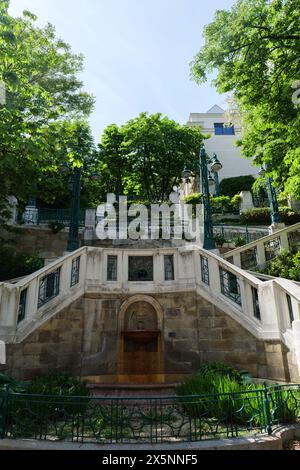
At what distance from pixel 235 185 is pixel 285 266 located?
2170cm

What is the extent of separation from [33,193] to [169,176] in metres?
17.5

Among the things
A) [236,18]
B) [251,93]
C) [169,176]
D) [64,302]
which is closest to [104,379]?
[64,302]

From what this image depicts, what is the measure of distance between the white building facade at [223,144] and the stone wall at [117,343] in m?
28.2

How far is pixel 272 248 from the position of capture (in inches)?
519

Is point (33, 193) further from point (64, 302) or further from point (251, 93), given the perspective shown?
point (251, 93)

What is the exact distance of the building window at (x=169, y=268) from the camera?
32.2 ft

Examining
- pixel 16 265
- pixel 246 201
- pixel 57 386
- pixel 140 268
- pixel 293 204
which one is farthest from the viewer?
pixel 246 201

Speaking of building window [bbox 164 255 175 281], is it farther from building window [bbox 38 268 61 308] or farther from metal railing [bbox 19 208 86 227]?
metal railing [bbox 19 208 86 227]

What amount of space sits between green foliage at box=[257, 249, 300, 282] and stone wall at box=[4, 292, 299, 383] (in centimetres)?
381

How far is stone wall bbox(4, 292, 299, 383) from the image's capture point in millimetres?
7875

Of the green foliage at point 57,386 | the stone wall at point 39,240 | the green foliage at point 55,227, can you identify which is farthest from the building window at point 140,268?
the green foliage at point 55,227

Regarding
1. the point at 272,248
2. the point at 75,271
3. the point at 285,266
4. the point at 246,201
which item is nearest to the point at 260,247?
the point at 272,248

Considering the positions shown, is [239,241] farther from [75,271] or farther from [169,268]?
[75,271]

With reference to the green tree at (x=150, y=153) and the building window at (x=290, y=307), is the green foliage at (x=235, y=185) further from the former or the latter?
the building window at (x=290, y=307)
